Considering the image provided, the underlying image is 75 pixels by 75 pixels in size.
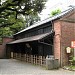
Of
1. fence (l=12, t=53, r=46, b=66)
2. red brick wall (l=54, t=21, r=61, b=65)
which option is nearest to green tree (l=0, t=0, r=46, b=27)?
red brick wall (l=54, t=21, r=61, b=65)

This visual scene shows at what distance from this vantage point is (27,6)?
65.9 ft

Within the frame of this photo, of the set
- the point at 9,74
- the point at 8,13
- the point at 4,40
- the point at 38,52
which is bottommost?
the point at 9,74

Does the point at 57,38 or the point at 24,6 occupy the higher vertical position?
the point at 24,6

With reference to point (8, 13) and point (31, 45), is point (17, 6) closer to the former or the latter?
point (8, 13)

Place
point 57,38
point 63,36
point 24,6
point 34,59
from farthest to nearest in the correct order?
point 34,59 → point 24,6 → point 57,38 → point 63,36

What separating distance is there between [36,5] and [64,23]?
3636 millimetres

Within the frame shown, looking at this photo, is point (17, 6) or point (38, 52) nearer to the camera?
point (17, 6)

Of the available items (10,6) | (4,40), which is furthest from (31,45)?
(4,40)

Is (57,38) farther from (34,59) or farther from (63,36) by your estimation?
(34,59)

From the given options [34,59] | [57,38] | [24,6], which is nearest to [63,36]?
[57,38]

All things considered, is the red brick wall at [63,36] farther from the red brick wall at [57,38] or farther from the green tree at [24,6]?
the green tree at [24,6]

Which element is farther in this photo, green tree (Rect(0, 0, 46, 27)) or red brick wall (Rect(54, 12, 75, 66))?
green tree (Rect(0, 0, 46, 27))

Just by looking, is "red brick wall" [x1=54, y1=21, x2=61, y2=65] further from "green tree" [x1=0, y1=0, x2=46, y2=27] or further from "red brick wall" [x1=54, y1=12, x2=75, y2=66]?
"green tree" [x1=0, y1=0, x2=46, y2=27]

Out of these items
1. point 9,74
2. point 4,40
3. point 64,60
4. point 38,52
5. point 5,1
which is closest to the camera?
point 9,74
